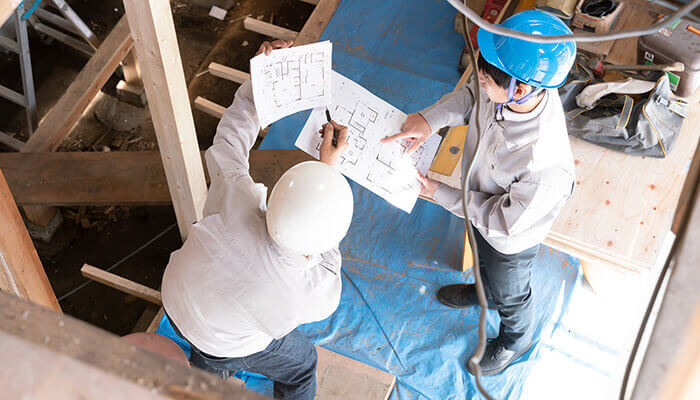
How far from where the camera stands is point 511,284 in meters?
2.60

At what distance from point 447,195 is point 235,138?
39.5 inches

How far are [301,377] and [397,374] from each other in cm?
77

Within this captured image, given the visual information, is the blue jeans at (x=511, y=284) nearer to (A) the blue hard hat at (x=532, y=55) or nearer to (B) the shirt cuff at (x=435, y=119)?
(B) the shirt cuff at (x=435, y=119)

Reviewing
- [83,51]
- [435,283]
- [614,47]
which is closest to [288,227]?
[435,283]

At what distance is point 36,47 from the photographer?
4734mm

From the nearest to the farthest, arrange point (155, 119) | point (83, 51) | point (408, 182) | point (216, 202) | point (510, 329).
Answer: point (216, 202), point (155, 119), point (408, 182), point (510, 329), point (83, 51)

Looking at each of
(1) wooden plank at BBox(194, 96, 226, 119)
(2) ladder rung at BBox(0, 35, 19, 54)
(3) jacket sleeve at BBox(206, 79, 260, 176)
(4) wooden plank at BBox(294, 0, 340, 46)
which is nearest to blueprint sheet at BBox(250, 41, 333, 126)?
(3) jacket sleeve at BBox(206, 79, 260, 176)

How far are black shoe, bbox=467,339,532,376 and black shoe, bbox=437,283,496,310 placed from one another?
10.1 inches

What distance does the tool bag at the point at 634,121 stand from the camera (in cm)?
304

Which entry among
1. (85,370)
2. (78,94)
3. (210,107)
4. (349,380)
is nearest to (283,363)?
(349,380)

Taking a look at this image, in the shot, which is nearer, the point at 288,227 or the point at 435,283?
the point at 288,227

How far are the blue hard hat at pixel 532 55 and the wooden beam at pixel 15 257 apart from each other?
1.71 metres

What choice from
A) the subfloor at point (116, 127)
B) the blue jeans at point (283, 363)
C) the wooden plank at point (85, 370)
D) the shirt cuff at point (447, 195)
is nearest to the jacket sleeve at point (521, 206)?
the shirt cuff at point (447, 195)

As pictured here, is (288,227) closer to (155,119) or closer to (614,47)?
(155,119)
